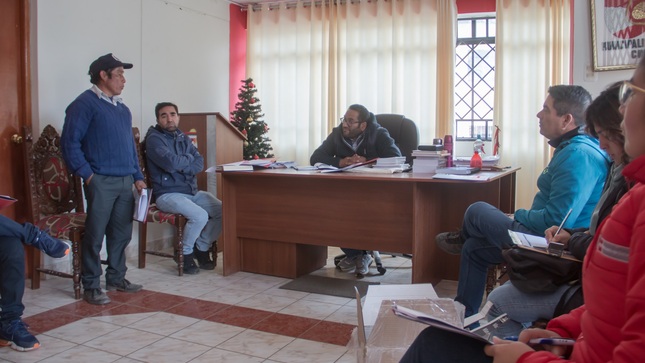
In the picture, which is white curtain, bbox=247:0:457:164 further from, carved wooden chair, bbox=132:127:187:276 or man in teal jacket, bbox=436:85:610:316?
man in teal jacket, bbox=436:85:610:316

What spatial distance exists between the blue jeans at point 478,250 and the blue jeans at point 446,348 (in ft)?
4.85

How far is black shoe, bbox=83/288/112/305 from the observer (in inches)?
129

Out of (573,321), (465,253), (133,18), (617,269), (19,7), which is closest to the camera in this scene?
(617,269)

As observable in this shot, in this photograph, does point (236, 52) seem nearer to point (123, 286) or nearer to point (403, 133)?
point (403, 133)

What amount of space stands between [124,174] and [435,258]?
1979mm

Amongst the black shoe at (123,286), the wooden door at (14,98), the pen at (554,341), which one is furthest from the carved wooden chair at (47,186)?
the pen at (554,341)

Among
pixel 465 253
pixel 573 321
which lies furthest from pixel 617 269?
pixel 465 253

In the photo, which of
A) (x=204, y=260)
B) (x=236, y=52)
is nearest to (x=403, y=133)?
(x=204, y=260)

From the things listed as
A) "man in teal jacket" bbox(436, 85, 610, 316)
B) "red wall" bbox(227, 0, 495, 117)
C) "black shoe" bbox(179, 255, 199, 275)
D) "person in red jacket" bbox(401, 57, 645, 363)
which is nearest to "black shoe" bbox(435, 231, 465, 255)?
"man in teal jacket" bbox(436, 85, 610, 316)

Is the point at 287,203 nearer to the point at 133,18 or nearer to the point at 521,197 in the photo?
the point at 133,18

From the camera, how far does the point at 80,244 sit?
11.3ft

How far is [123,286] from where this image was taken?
354cm

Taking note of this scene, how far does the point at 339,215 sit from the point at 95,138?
151 centimetres

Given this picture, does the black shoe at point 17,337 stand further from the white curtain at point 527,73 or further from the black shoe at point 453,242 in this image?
the white curtain at point 527,73
